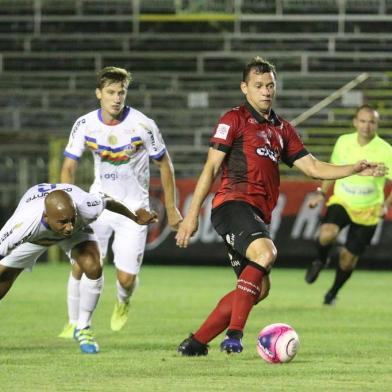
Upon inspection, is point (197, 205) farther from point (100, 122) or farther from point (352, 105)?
point (352, 105)

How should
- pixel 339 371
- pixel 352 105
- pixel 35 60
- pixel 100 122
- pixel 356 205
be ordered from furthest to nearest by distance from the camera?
pixel 35 60, pixel 352 105, pixel 356 205, pixel 100 122, pixel 339 371

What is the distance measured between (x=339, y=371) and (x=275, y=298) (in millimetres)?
6960

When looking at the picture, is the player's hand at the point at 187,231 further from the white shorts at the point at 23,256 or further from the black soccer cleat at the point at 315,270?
the black soccer cleat at the point at 315,270

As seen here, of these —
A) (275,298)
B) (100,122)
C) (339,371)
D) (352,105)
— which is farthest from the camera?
(352,105)

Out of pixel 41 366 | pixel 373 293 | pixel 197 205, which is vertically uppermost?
pixel 197 205

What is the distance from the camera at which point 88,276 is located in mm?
8508

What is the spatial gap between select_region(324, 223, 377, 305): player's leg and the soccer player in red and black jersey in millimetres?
5132

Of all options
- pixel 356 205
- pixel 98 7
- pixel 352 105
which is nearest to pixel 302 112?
pixel 352 105

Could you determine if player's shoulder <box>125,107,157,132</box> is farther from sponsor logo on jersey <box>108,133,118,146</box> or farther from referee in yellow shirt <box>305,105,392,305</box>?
referee in yellow shirt <box>305,105,392,305</box>

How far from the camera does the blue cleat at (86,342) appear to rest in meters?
8.18

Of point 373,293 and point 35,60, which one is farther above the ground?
point 35,60

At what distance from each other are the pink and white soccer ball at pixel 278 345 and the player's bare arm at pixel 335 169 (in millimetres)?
1084

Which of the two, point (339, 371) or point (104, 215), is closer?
point (339, 371)

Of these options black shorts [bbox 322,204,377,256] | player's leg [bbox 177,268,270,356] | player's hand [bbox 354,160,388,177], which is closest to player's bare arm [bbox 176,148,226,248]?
player's leg [bbox 177,268,270,356]
